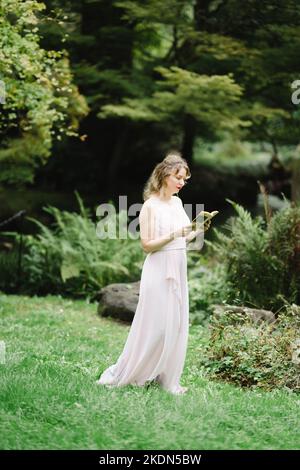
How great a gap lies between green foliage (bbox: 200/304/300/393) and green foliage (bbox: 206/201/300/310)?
219 cm

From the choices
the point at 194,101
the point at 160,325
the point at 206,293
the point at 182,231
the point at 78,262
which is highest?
the point at 194,101

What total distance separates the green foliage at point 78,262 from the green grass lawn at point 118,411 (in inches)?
161

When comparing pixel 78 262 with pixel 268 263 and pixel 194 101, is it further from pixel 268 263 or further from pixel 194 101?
pixel 194 101

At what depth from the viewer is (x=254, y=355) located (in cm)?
644

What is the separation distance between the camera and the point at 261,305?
9.23 metres

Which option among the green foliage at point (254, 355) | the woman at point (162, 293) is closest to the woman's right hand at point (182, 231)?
the woman at point (162, 293)

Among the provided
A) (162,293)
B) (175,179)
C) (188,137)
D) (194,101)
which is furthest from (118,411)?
(188,137)

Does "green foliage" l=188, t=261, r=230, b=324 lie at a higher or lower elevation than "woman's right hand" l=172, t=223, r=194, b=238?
lower

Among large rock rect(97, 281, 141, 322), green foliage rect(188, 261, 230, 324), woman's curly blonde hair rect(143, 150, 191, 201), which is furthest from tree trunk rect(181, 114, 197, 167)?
woman's curly blonde hair rect(143, 150, 191, 201)

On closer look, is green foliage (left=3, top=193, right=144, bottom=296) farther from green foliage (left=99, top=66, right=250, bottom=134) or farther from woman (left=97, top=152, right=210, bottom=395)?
woman (left=97, top=152, right=210, bottom=395)

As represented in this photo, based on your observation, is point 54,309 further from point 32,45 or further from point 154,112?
point 154,112

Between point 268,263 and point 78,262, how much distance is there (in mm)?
3612

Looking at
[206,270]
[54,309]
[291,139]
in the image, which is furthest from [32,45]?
[291,139]

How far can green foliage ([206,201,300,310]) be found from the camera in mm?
9234
